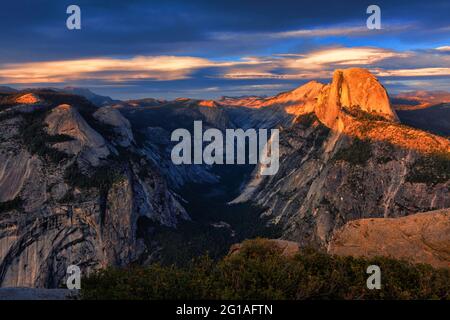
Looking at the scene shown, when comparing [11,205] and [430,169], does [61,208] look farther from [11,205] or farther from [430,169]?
[430,169]

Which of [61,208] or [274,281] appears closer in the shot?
[274,281]

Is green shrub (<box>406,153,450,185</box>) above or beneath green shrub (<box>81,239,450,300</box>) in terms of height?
beneath

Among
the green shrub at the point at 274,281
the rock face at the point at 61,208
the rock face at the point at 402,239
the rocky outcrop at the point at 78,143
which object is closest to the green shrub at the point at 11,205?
the rock face at the point at 61,208

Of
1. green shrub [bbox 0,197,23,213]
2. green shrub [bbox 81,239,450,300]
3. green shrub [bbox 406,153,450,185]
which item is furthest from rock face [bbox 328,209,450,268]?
green shrub [bbox 0,197,23,213]

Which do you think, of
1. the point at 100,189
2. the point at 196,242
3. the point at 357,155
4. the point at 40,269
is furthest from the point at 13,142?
the point at 357,155

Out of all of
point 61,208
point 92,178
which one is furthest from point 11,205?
point 92,178

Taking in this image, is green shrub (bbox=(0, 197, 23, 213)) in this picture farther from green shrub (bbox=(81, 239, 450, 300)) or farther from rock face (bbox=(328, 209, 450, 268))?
green shrub (bbox=(81, 239, 450, 300))

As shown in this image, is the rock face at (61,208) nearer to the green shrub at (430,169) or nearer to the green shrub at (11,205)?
the green shrub at (11,205)
